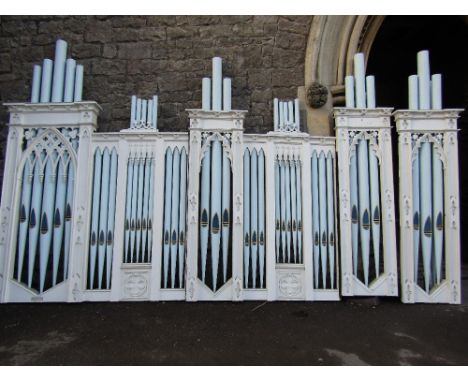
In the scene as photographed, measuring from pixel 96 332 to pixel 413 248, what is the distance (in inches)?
132

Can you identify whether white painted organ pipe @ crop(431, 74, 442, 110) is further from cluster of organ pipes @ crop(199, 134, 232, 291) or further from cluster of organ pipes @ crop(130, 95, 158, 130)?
cluster of organ pipes @ crop(130, 95, 158, 130)

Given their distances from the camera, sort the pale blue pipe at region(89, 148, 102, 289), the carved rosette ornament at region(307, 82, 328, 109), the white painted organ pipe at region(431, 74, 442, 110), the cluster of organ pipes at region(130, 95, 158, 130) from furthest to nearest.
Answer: the carved rosette ornament at region(307, 82, 328, 109), the cluster of organ pipes at region(130, 95, 158, 130), the white painted organ pipe at region(431, 74, 442, 110), the pale blue pipe at region(89, 148, 102, 289)

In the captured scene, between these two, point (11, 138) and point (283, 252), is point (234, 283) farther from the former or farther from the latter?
point (11, 138)

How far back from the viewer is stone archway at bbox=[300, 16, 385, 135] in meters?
4.16

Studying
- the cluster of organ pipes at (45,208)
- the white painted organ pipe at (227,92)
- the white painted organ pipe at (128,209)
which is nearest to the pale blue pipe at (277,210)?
the white painted organ pipe at (227,92)

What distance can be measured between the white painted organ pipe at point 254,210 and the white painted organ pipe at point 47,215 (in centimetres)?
226

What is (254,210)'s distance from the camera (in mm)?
3723

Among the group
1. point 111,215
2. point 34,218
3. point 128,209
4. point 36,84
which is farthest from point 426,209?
point 36,84

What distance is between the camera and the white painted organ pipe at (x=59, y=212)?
363cm

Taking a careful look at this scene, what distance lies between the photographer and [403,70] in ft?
22.5

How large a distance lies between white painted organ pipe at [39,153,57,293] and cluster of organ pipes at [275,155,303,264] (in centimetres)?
256

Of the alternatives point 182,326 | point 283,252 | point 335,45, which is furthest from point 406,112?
point 182,326

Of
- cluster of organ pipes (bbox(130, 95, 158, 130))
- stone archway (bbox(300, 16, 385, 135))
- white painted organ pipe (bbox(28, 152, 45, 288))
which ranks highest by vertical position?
stone archway (bbox(300, 16, 385, 135))

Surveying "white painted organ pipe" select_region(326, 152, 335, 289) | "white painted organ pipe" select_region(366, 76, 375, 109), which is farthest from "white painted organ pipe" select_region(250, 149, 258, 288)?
"white painted organ pipe" select_region(366, 76, 375, 109)
